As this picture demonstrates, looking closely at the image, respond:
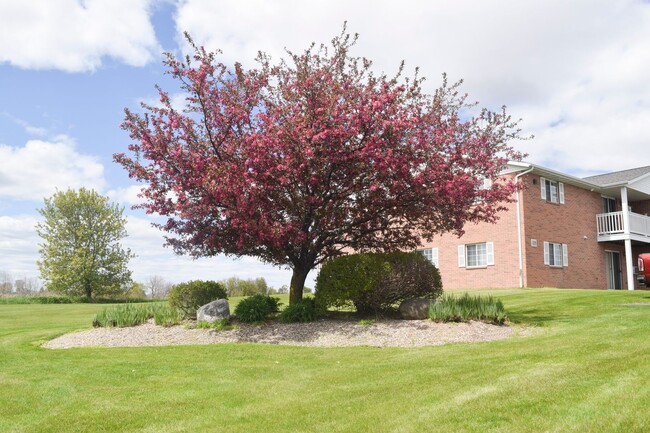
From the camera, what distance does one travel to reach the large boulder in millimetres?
12891

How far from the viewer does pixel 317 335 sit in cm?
1132

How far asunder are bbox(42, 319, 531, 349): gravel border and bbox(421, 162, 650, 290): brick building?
41.0ft

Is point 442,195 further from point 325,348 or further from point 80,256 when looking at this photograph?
point 80,256

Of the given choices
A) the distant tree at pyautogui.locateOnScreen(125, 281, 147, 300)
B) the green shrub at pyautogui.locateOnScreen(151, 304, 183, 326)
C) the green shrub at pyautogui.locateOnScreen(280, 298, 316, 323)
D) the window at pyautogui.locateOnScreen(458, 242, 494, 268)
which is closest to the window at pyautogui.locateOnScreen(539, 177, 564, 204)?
the window at pyautogui.locateOnScreen(458, 242, 494, 268)

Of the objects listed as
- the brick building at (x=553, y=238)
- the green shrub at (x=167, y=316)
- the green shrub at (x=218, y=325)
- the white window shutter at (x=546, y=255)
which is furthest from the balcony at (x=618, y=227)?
the green shrub at (x=167, y=316)

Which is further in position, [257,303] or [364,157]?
[257,303]

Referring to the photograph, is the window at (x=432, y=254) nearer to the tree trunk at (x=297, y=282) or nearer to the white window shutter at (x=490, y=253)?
the white window shutter at (x=490, y=253)

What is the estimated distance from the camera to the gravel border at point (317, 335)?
35.1ft

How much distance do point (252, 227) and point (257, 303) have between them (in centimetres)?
259

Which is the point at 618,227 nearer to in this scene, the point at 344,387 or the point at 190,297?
the point at 190,297

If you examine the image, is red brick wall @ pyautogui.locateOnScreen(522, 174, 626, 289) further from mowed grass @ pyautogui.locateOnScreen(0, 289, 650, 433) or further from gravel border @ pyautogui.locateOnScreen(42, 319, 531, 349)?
mowed grass @ pyautogui.locateOnScreen(0, 289, 650, 433)

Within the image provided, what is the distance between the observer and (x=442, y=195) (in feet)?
39.6

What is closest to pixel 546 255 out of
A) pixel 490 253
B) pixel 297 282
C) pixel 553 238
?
pixel 553 238

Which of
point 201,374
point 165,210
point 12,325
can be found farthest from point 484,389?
point 12,325
